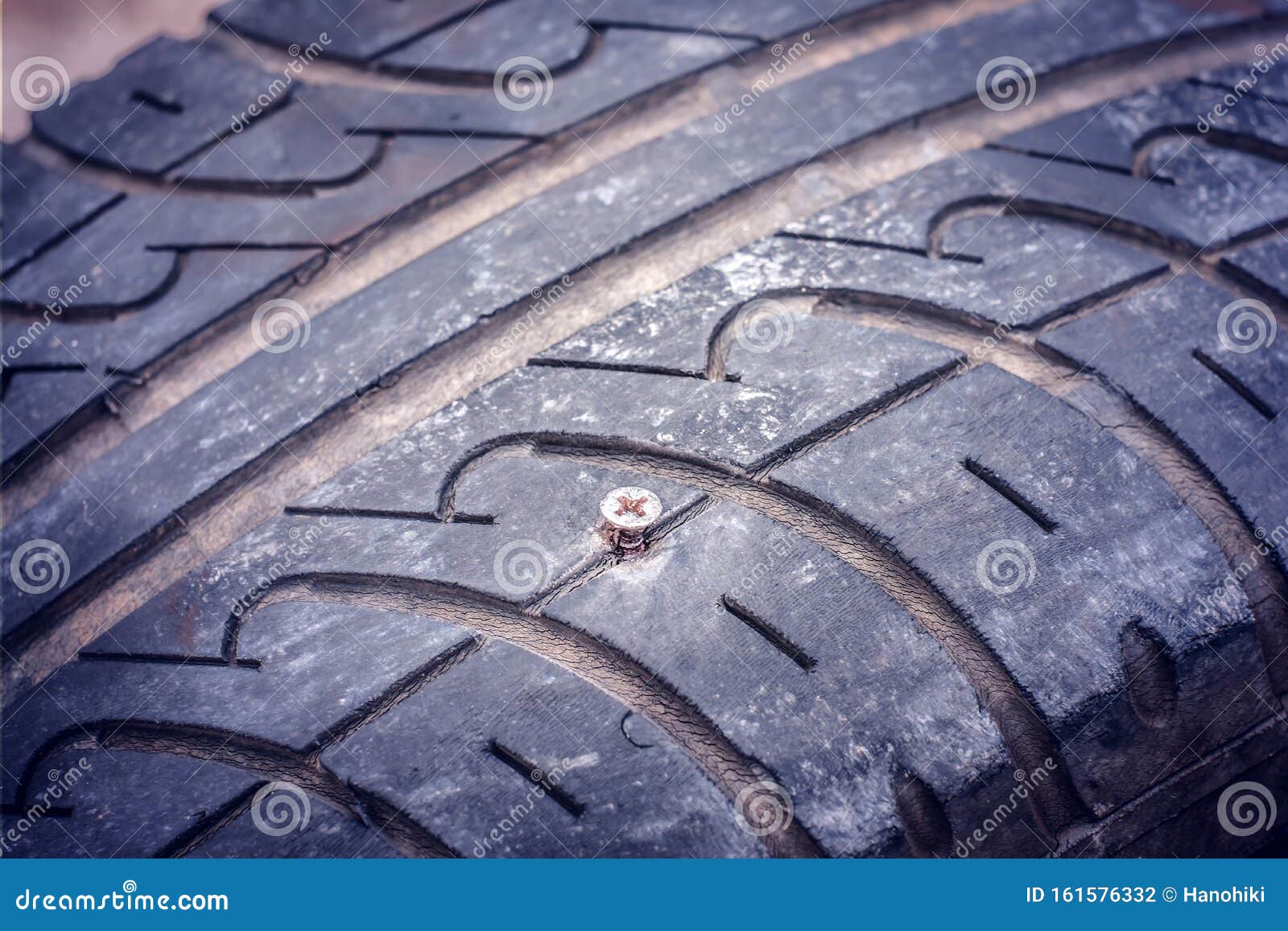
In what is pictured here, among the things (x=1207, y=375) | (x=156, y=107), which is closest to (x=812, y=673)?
(x=1207, y=375)

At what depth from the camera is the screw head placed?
6.40 ft

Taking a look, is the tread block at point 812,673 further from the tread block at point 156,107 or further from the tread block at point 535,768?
the tread block at point 156,107

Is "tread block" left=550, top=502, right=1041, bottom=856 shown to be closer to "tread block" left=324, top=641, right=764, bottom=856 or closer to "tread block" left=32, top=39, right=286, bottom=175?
"tread block" left=324, top=641, right=764, bottom=856

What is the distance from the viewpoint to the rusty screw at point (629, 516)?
195 cm

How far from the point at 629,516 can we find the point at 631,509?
17 millimetres

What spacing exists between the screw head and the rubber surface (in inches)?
1.6

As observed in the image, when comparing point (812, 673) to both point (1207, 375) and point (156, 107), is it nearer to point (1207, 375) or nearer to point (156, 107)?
point (1207, 375)

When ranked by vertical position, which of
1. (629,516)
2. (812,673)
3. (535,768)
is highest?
(629,516)

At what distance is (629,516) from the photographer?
196 centimetres

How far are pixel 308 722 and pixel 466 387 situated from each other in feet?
2.46

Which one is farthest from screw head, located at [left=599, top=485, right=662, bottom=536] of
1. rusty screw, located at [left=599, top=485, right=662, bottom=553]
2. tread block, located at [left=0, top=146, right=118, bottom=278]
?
tread block, located at [left=0, top=146, right=118, bottom=278]

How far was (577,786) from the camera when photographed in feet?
5.80

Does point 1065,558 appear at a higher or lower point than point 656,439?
lower

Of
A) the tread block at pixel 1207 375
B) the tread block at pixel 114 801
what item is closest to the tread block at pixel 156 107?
the tread block at pixel 114 801
